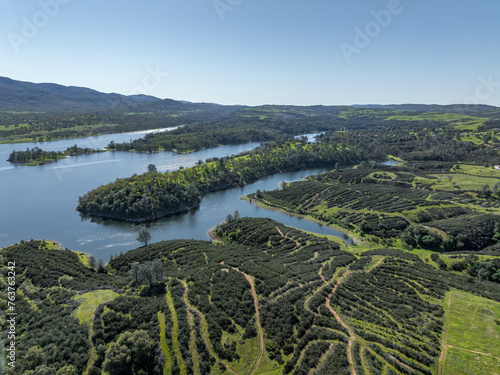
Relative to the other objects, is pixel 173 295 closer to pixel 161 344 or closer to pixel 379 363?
pixel 161 344

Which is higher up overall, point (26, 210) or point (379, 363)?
point (379, 363)

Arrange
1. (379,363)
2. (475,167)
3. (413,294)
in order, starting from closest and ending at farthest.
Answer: (379,363), (413,294), (475,167)

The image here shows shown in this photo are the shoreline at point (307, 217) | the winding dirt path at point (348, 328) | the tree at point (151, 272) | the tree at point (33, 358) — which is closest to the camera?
the tree at point (33, 358)

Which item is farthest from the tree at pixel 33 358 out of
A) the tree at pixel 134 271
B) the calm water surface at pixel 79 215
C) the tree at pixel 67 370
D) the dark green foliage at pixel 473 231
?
the dark green foliage at pixel 473 231

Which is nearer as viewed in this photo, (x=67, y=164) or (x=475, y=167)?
(x=475, y=167)

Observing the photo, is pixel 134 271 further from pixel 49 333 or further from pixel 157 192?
pixel 157 192

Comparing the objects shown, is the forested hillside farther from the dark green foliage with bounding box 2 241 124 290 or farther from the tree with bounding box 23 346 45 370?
the dark green foliage with bounding box 2 241 124 290

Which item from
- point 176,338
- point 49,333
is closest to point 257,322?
point 176,338

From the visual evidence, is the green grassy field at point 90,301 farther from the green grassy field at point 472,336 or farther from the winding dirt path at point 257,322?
the green grassy field at point 472,336

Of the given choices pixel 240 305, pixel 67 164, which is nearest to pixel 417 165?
pixel 240 305
